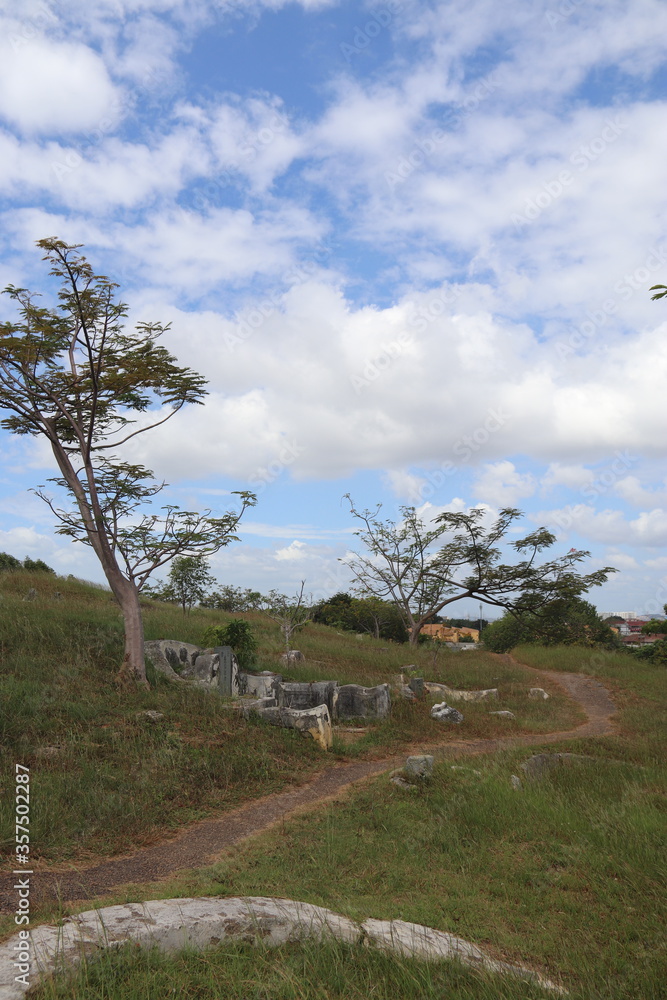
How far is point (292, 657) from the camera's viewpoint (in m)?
19.9

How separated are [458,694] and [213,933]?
49.5 ft

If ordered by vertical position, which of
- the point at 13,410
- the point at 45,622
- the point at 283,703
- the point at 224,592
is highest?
the point at 13,410

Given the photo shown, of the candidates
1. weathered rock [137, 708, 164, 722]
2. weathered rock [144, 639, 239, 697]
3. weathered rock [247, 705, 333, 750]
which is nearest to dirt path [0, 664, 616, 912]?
weathered rock [247, 705, 333, 750]

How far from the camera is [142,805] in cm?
912

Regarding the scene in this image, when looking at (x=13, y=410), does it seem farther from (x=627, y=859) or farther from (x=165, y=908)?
(x=627, y=859)

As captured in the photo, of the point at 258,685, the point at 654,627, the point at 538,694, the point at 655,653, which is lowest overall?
the point at 538,694

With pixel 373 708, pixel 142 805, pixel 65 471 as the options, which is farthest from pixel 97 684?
pixel 373 708

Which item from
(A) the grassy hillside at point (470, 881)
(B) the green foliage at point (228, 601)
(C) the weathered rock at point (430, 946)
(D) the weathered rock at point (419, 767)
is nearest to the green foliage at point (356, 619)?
(B) the green foliage at point (228, 601)

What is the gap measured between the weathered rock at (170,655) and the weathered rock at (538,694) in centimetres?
1078

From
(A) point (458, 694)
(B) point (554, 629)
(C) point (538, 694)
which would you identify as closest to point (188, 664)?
(A) point (458, 694)

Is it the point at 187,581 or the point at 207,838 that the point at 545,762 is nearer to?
the point at 207,838

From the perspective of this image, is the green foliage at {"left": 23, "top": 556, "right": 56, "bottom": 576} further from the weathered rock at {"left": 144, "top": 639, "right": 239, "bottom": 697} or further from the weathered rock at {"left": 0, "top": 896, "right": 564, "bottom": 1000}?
the weathered rock at {"left": 0, "top": 896, "right": 564, "bottom": 1000}

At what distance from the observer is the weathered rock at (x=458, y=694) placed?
18234 mm

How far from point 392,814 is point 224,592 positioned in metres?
31.4
